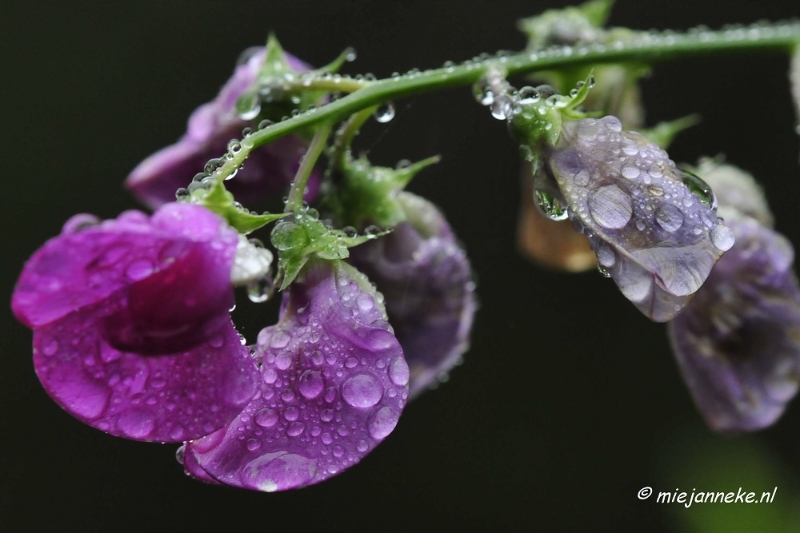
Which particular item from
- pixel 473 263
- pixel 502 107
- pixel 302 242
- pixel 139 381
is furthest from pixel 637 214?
pixel 473 263

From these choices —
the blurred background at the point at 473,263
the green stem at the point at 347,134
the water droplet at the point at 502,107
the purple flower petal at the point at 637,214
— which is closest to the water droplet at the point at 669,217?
the purple flower petal at the point at 637,214

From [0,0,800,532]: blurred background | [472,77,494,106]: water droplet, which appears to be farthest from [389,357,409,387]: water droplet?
[0,0,800,532]: blurred background

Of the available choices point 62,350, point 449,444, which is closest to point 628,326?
point 449,444

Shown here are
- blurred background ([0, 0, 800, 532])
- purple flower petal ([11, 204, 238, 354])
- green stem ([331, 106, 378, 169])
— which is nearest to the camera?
purple flower petal ([11, 204, 238, 354])

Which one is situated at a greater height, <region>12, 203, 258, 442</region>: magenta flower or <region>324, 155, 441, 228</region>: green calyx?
<region>12, 203, 258, 442</region>: magenta flower

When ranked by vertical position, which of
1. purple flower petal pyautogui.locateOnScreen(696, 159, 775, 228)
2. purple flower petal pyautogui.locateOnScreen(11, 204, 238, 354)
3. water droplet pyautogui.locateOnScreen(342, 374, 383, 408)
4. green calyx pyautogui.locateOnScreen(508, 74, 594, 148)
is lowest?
purple flower petal pyautogui.locateOnScreen(696, 159, 775, 228)

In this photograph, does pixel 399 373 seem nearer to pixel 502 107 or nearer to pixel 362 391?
pixel 362 391

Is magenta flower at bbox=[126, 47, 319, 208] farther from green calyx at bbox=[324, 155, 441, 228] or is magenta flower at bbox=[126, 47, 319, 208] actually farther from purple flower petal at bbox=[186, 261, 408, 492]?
purple flower petal at bbox=[186, 261, 408, 492]
